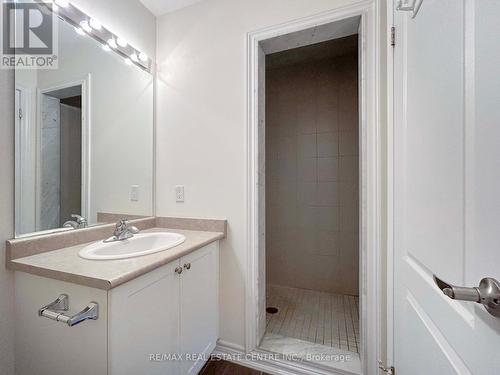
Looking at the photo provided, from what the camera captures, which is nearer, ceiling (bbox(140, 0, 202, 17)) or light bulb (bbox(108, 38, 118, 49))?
light bulb (bbox(108, 38, 118, 49))

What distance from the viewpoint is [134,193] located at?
61.6 inches

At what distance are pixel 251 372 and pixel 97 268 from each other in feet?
3.74

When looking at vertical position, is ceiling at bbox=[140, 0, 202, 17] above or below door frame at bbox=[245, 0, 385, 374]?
above

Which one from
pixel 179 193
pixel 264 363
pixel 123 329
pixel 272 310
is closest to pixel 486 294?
pixel 123 329

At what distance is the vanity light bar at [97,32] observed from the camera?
3.65 ft

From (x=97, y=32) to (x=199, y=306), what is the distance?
67.7 inches

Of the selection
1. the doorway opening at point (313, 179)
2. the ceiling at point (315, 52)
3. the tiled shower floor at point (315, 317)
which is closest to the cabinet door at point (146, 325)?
the tiled shower floor at point (315, 317)

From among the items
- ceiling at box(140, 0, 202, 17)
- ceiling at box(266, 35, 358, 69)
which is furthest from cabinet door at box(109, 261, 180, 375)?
ceiling at box(266, 35, 358, 69)

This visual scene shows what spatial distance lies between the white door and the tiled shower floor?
0.82 m

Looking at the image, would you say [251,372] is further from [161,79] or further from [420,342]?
[161,79]

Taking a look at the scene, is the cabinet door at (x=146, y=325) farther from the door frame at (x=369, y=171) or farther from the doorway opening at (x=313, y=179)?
the doorway opening at (x=313, y=179)

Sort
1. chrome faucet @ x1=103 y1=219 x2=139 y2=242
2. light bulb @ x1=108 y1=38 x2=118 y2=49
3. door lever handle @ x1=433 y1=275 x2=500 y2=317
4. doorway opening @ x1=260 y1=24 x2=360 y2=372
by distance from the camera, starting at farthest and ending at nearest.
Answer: doorway opening @ x1=260 y1=24 x2=360 y2=372, light bulb @ x1=108 y1=38 x2=118 y2=49, chrome faucet @ x1=103 y1=219 x2=139 y2=242, door lever handle @ x1=433 y1=275 x2=500 y2=317

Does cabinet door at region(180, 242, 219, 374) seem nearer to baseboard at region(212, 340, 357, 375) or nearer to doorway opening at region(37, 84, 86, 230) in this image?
baseboard at region(212, 340, 357, 375)

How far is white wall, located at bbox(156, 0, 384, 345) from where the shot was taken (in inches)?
57.0
